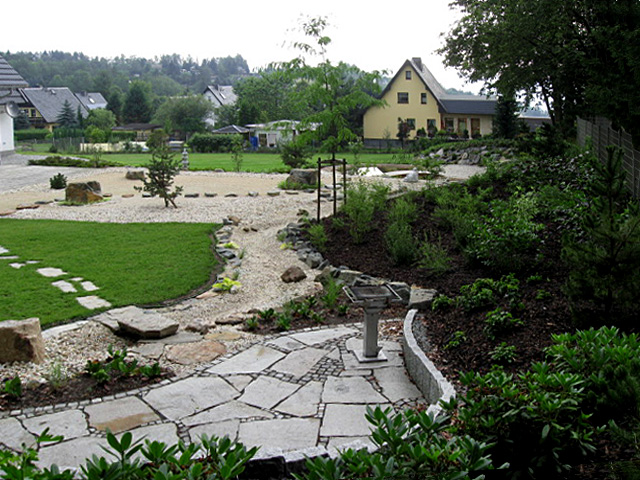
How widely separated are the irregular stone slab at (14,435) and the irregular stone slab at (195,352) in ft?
5.03

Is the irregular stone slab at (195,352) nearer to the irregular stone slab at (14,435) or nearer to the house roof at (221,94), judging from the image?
the irregular stone slab at (14,435)

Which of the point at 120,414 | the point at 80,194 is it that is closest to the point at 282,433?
the point at 120,414

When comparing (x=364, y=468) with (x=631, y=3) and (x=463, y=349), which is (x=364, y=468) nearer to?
(x=463, y=349)

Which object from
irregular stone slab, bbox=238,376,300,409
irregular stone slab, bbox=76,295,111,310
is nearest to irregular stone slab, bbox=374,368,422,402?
irregular stone slab, bbox=238,376,300,409

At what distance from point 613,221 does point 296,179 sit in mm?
14391

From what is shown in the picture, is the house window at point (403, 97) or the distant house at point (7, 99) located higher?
the house window at point (403, 97)

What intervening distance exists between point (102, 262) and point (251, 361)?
16.9 feet

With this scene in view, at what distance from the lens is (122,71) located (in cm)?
13450

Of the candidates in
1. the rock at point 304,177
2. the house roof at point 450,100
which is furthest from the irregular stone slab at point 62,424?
the house roof at point 450,100

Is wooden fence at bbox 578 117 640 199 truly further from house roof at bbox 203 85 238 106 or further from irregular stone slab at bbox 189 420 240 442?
house roof at bbox 203 85 238 106

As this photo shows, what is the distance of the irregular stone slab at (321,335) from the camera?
6.06 meters

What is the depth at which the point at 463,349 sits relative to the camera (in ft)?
16.6

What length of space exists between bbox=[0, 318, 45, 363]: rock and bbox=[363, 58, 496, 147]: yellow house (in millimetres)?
37292

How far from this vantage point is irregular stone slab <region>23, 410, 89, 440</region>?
4129mm
